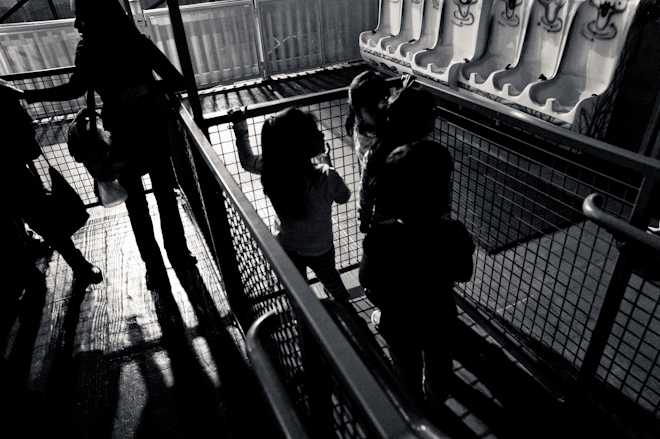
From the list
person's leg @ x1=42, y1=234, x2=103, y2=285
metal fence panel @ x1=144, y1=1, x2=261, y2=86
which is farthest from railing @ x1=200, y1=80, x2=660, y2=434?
metal fence panel @ x1=144, y1=1, x2=261, y2=86

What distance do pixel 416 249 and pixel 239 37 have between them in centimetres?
728

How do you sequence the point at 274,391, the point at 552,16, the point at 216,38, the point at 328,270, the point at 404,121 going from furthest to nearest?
the point at 216,38 < the point at 552,16 < the point at 328,270 < the point at 404,121 < the point at 274,391

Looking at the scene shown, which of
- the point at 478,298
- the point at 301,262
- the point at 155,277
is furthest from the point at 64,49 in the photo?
the point at 478,298

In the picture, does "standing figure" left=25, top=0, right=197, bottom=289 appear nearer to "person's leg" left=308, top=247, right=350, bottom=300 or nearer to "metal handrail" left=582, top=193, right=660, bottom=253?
"person's leg" left=308, top=247, right=350, bottom=300

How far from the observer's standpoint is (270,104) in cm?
233

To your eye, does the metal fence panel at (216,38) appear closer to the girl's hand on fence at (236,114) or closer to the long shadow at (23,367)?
the long shadow at (23,367)

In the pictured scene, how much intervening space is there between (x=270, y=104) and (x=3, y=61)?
640 cm

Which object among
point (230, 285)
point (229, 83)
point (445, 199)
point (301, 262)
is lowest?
point (229, 83)

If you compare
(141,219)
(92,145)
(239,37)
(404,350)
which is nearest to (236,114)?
(92,145)

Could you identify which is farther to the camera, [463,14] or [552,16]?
[463,14]

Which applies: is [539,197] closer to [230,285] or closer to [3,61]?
[230,285]

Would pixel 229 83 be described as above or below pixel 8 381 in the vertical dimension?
below

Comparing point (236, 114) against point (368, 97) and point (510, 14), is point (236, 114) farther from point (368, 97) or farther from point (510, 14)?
point (510, 14)

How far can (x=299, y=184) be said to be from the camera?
1.92 metres
